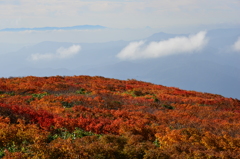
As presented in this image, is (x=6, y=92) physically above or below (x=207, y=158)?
above

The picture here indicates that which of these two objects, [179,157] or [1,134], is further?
[1,134]

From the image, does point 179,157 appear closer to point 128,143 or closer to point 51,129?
point 128,143

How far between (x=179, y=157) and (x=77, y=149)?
Result: 10.7 ft

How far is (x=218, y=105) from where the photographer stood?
28.1 metres

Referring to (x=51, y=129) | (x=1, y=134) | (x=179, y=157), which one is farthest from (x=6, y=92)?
(x=179, y=157)

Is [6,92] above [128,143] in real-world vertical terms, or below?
above

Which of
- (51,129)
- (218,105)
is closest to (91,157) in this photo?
(51,129)

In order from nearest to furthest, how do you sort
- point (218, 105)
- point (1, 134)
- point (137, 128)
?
point (1, 134)
point (137, 128)
point (218, 105)

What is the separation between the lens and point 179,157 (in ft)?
29.9

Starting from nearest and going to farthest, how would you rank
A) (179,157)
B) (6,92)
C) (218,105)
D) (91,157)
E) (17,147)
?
(91,157) → (179,157) → (17,147) → (6,92) → (218,105)

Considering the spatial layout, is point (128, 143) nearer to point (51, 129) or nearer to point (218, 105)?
point (51, 129)

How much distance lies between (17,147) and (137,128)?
605cm

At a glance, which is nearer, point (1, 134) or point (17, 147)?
point (17, 147)

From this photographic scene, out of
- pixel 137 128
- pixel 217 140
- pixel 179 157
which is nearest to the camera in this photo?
pixel 179 157
